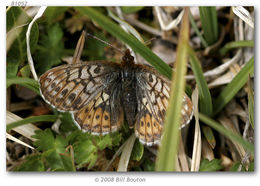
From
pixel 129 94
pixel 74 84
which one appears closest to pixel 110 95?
pixel 129 94

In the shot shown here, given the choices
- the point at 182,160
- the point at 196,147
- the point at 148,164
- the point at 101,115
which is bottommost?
the point at 148,164

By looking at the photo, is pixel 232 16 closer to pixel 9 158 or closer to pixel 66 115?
pixel 66 115

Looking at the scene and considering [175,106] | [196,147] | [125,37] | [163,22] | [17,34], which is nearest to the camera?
[175,106]

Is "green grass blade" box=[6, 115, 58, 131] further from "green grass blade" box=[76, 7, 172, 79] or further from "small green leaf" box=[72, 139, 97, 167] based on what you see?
"green grass blade" box=[76, 7, 172, 79]

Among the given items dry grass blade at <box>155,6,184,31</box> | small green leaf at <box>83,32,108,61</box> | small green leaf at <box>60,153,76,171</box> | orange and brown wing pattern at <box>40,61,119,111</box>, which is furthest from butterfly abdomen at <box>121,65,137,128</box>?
dry grass blade at <box>155,6,184,31</box>

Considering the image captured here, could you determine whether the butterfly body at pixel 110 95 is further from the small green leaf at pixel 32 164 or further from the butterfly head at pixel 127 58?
the small green leaf at pixel 32 164

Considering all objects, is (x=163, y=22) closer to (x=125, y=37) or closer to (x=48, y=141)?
(x=125, y=37)

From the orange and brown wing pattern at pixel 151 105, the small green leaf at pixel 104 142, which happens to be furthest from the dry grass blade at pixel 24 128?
the orange and brown wing pattern at pixel 151 105
